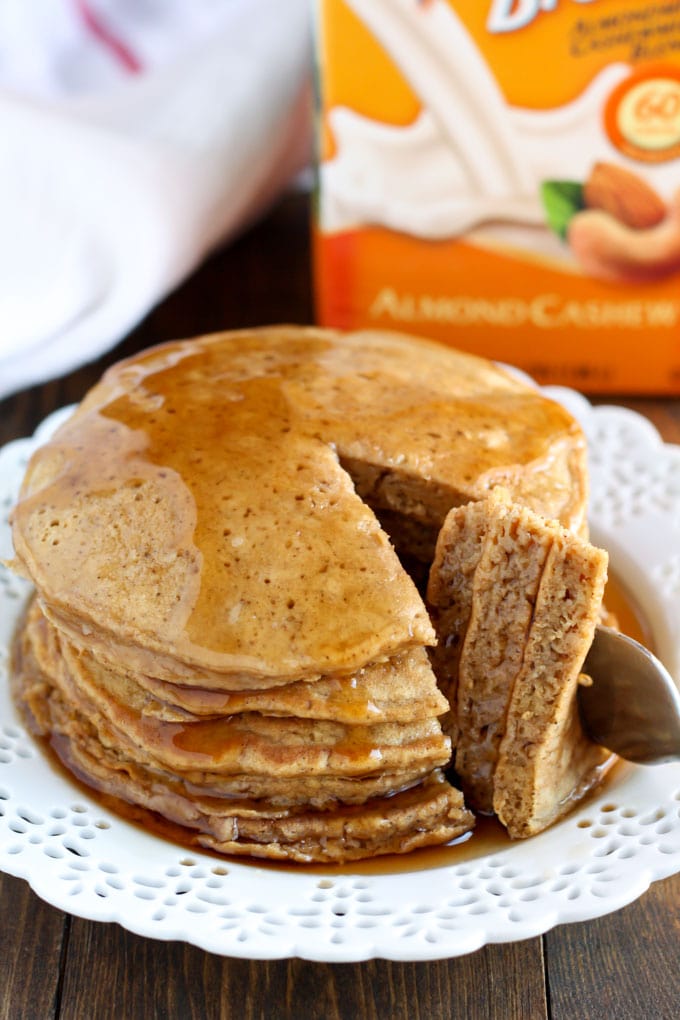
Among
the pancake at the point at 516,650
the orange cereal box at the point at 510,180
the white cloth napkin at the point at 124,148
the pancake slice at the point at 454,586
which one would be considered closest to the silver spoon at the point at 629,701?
the pancake at the point at 516,650

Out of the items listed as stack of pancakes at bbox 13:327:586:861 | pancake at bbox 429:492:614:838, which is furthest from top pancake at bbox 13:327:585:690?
pancake at bbox 429:492:614:838

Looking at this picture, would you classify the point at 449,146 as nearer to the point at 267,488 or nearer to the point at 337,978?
the point at 267,488

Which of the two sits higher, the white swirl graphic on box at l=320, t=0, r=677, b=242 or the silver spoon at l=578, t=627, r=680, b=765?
the white swirl graphic on box at l=320, t=0, r=677, b=242

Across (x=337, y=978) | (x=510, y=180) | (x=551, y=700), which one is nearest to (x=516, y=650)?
A: (x=551, y=700)

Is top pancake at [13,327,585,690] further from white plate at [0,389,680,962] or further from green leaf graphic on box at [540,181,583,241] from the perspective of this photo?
green leaf graphic on box at [540,181,583,241]

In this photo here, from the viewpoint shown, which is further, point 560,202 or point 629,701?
point 560,202

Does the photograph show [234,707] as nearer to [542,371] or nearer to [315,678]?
[315,678]

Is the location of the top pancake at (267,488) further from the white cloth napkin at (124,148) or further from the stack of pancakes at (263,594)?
the white cloth napkin at (124,148)
